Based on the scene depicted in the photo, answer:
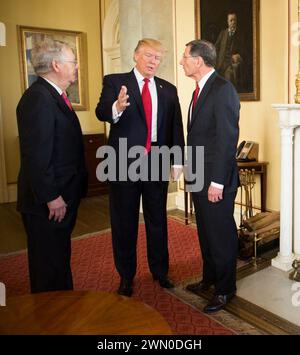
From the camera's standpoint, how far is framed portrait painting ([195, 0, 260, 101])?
3504 mm

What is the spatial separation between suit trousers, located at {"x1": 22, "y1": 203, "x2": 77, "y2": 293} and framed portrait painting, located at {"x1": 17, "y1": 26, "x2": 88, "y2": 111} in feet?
12.3

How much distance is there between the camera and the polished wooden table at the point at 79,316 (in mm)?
1213

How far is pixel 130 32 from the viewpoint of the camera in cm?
438

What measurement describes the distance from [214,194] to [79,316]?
111 cm

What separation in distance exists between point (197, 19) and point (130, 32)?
763 mm

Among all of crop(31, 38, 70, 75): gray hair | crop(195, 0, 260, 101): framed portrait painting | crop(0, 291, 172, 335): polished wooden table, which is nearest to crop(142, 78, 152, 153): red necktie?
crop(31, 38, 70, 75): gray hair

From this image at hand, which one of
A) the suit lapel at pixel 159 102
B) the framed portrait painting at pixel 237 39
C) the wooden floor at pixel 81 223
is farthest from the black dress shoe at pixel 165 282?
the framed portrait painting at pixel 237 39

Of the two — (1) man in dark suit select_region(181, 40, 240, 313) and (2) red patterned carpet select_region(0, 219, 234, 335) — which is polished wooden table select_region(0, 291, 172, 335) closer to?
(2) red patterned carpet select_region(0, 219, 234, 335)

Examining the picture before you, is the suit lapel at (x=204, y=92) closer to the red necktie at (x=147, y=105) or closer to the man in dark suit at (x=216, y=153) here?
the man in dark suit at (x=216, y=153)

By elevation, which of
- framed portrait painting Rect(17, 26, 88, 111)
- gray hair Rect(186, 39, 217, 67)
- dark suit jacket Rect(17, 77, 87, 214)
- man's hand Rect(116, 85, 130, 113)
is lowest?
dark suit jacket Rect(17, 77, 87, 214)

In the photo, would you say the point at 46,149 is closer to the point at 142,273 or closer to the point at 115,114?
the point at 115,114

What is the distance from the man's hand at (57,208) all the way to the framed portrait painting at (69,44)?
3.77 meters

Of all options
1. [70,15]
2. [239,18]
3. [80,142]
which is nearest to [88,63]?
[70,15]

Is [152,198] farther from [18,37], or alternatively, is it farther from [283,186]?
[18,37]
